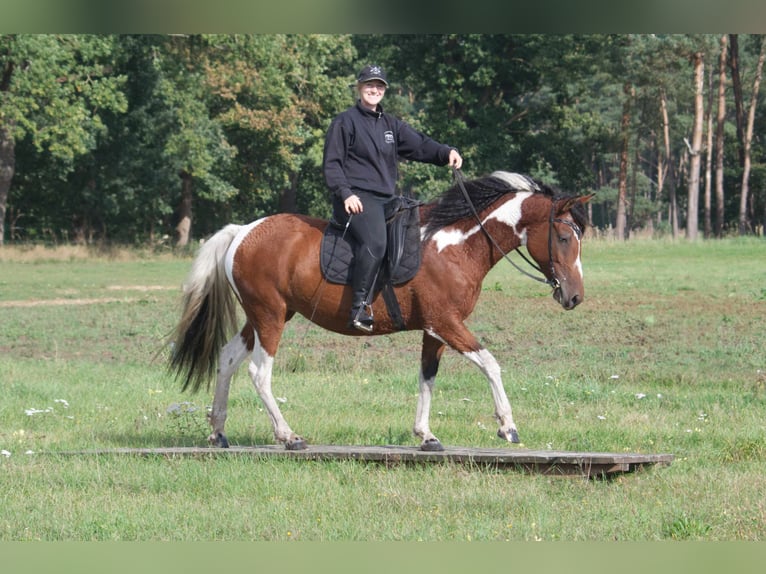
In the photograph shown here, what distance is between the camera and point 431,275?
370 inches

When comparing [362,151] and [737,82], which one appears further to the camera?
[737,82]

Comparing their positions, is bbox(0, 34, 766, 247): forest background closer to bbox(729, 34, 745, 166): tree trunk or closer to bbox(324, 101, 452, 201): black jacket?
bbox(729, 34, 745, 166): tree trunk

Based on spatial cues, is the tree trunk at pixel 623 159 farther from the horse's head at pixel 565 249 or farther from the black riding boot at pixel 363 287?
the black riding boot at pixel 363 287

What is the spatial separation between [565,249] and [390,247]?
1.49 metres

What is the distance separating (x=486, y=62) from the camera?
57.1 meters

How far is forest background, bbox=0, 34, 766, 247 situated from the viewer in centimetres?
4184

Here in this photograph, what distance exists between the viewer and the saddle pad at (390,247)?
9.38m

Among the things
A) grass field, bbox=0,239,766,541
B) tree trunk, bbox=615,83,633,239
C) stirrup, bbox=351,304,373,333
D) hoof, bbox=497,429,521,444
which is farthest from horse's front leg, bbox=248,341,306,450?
tree trunk, bbox=615,83,633,239

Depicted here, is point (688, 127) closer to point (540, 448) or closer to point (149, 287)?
point (149, 287)

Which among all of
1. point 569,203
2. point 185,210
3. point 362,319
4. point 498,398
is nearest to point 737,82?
point 185,210

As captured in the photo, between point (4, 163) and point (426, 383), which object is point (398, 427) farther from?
point (4, 163)

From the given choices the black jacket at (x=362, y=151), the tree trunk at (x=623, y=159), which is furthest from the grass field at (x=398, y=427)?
the tree trunk at (x=623, y=159)

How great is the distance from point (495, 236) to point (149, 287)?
2144 centimetres

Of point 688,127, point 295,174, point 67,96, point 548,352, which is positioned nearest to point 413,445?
point 548,352
